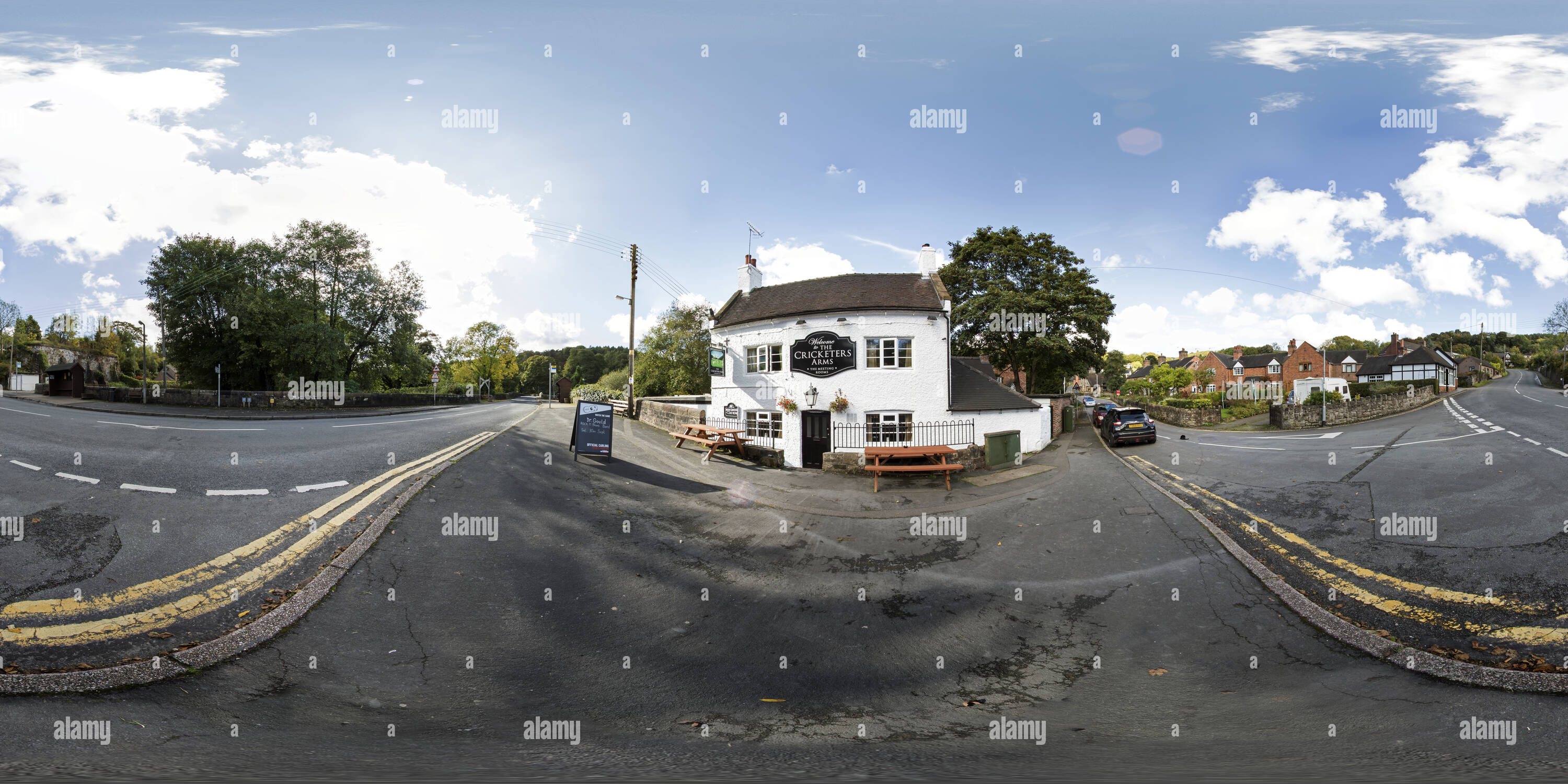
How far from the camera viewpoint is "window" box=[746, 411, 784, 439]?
707 inches

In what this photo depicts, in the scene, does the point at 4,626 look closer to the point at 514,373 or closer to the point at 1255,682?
the point at 1255,682

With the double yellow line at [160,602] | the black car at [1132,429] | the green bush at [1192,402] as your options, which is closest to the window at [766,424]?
the double yellow line at [160,602]

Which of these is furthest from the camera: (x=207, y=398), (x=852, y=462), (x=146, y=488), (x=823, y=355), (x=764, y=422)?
(x=207, y=398)

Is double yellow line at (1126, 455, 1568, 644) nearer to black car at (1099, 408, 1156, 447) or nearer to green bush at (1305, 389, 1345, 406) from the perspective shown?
black car at (1099, 408, 1156, 447)

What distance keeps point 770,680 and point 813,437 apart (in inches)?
514

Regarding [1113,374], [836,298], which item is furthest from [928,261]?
[1113,374]

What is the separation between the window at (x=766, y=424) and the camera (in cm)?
1797

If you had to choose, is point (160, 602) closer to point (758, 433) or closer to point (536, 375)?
point (758, 433)

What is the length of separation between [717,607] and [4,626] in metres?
5.50

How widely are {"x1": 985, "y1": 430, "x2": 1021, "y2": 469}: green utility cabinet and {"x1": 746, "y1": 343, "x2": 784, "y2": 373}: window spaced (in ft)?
23.2

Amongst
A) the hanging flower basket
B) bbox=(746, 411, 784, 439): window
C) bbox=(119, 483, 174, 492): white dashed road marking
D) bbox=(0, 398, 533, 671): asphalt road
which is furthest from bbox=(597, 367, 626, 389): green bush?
bbox=(119, 483, 174, 492): white dashed road marking

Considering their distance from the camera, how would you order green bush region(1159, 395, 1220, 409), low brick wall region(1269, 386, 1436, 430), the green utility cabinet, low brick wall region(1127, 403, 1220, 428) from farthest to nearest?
green bush region(1159, 395, 1220, 409), low brick wall region(1127, 403, 1220, 428), low brick wall region(1269, 386, 1436, 430), the green utility cabinet

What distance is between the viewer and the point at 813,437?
56.6 feet

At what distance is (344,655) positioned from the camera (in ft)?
13.5
